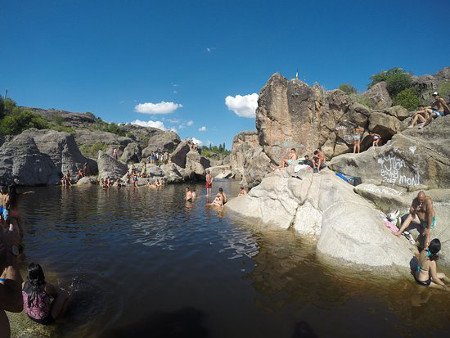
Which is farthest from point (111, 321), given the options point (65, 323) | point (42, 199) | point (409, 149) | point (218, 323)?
point (42, 199)

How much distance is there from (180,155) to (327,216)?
153 feet

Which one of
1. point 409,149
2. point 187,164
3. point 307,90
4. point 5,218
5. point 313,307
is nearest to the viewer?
point 313,307

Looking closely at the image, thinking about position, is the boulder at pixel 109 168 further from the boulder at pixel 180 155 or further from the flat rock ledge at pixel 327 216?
the flat rock ledge at pixel 327 216

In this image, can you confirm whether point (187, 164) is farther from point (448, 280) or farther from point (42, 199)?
point (448, 280)

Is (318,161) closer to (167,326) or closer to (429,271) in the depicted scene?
(429,271)

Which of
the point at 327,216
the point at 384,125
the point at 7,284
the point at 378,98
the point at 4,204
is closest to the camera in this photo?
the point at 7,284

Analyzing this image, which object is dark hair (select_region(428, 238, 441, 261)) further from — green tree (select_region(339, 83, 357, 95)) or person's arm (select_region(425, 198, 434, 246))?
green tree (select_region(339, 83, 357, 95))

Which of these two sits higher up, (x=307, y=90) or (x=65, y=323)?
(x=307, y=90)

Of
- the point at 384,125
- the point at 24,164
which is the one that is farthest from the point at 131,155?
the point at 384,125

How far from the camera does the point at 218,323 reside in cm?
689

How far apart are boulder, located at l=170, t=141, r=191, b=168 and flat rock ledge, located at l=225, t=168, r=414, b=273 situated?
36684 mm

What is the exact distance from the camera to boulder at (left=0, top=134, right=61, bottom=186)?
112 feet

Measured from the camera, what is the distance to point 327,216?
1328 cm

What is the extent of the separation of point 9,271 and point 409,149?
15.5m
